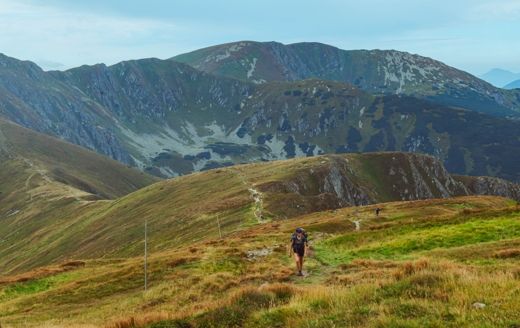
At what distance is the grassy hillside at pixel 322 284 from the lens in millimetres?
14148

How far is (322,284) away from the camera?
22516 millimetres

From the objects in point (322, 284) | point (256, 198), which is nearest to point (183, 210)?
point (256, 198)

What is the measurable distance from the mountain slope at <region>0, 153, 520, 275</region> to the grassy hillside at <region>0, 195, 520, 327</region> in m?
35.6

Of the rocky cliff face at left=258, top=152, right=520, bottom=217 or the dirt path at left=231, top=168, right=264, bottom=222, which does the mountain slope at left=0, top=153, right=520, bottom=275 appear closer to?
the dirt path at left=231, top=168, right=264, bottom=222

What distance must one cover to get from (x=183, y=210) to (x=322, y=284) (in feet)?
304

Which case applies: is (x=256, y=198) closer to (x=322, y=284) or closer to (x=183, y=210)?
(x=183, y=210)

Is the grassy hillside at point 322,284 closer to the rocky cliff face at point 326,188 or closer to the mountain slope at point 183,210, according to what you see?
the mountain slope at point 183,210

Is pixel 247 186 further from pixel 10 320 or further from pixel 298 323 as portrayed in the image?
pixel 298 323

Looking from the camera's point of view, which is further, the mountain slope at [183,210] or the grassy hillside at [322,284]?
the mountain slope at [183,210]

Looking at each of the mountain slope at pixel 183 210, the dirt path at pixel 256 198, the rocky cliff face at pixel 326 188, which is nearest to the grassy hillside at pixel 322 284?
the dirt path at pixel 256 198

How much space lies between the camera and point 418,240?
114 ft

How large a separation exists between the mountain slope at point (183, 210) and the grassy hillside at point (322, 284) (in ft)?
117

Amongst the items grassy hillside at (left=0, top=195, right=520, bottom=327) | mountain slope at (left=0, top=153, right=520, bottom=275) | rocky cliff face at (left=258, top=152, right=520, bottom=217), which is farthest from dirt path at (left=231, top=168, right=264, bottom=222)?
grassy hillside at (left=0, top=195, right=520, bottom=327)

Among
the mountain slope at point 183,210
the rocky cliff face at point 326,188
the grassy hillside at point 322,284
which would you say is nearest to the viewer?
the grassy hillside at point 322,284
